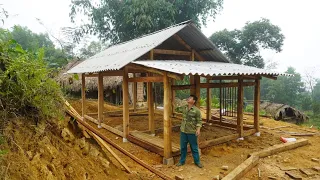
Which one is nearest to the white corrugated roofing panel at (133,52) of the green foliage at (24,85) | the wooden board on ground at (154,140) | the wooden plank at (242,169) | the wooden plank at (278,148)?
the wooden board on ground at (154,140)

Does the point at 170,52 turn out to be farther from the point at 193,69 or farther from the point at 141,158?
the point at 141,158

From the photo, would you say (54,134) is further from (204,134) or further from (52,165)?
(204,134)

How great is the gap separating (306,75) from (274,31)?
21.2 meters

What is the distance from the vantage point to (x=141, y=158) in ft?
19.2

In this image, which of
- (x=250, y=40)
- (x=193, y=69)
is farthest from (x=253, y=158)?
(x=250, y=40)

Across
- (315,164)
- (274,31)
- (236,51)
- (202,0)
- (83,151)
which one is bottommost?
(315,164)

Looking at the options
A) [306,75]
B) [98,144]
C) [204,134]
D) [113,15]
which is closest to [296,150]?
[204,134]

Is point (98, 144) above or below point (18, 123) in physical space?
below

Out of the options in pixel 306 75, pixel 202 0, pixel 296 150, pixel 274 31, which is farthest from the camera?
pixel 306 75

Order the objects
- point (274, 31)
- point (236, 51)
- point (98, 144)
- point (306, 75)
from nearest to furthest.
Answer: point (98, 144), point (274, 31), point (236, 51), point (306, 75)

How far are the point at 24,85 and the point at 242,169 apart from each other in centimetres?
439

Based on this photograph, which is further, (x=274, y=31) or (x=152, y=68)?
(x=274, y=31)

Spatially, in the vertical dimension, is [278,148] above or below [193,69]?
below

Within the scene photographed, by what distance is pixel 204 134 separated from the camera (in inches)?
313
